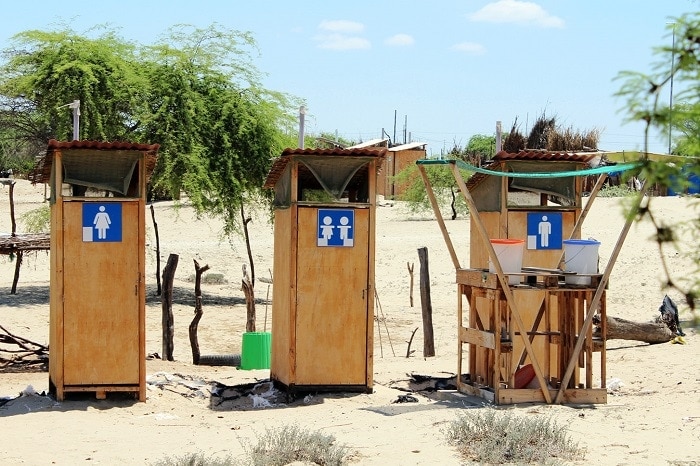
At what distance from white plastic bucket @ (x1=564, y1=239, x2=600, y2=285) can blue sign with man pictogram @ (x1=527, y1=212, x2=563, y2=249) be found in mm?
1053

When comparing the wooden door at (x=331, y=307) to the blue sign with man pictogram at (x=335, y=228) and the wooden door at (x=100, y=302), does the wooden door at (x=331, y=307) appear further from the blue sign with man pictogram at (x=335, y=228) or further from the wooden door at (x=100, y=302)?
the wooden door at (x=100, y=302)

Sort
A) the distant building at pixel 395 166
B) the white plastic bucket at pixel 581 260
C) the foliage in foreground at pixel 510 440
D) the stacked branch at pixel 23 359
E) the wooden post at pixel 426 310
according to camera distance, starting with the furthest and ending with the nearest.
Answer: the distant building at pixel 395 166 < the wooden post at pixel 426 310 < the stacked branch at pixel 23 359 < the white plastic bucket at pixel 581 260 < the foliage in foreground at pixel 510 440

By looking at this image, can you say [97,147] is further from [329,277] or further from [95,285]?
[329,277]

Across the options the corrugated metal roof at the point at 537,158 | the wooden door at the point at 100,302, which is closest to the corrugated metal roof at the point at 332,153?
the corrugated metal roof at the point at 537,158

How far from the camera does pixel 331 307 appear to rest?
11.1 meters

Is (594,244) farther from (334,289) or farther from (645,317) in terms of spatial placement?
(645,317)

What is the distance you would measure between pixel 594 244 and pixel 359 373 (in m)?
2.89

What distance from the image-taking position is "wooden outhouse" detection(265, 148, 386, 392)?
11.1m

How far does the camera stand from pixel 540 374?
10.0 meters

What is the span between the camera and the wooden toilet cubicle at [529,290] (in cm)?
1008

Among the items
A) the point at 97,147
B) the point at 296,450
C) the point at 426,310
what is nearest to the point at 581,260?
the point at 296,450

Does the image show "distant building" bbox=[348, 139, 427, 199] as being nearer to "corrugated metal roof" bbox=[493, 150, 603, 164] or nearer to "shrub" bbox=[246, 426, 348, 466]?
"corrugated metal roof" bbox=[493, 150, 603, 164]

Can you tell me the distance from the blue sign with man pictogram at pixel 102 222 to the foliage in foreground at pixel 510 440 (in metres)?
4.19

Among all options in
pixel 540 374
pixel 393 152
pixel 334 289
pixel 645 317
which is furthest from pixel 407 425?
pixel 393 152
